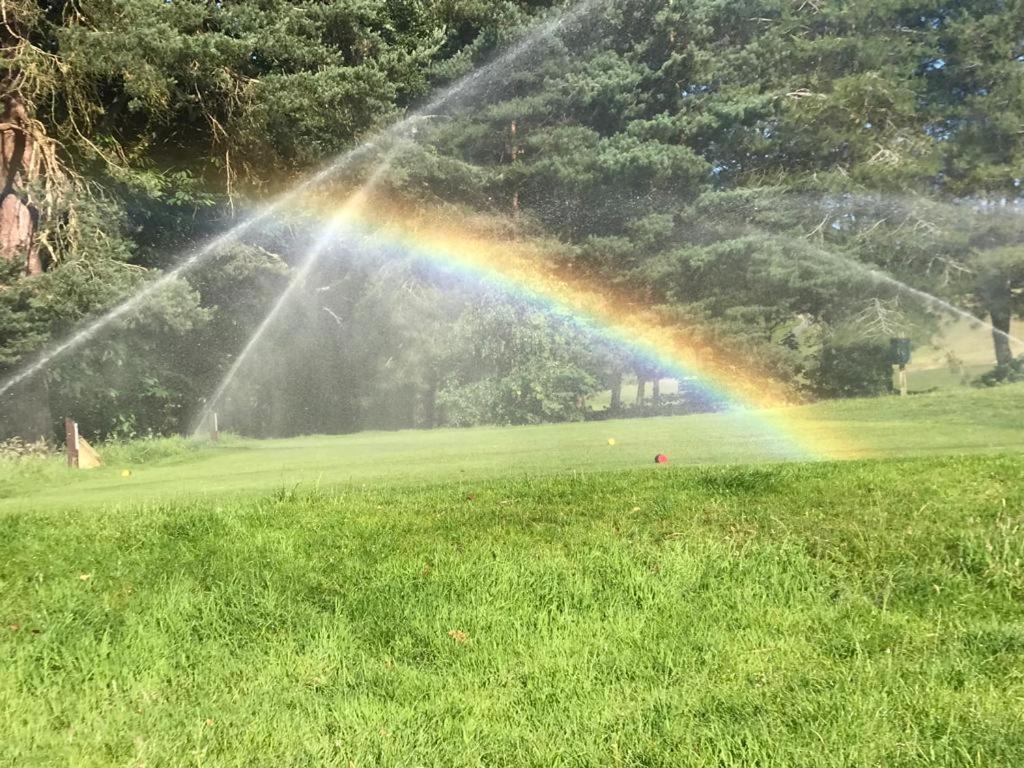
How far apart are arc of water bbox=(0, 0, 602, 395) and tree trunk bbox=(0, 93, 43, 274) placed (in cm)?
171

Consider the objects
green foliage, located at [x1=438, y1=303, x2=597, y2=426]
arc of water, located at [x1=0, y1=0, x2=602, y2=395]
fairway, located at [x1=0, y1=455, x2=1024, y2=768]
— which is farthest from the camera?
green foliage, located at [x1=438, y1=303, x2=597, y2=426]

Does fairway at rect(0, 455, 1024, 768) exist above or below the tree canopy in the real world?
below

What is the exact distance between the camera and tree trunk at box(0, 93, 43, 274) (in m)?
17.7

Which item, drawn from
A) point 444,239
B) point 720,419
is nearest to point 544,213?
point 444,239

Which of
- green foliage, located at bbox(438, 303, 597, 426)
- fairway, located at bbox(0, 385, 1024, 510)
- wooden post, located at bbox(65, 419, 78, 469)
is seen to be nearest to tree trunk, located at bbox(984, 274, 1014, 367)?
fairway, located at bbox(0, 385, 1024, 510)

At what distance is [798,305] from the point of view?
27.7m

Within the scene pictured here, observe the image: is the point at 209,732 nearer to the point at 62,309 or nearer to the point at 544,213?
the point at 62,309

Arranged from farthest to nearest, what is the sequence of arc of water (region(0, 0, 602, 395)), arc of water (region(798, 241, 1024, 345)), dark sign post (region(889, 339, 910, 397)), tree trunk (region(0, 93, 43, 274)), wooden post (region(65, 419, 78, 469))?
arc of water (region(798, 241, 1024, 345))
dark sign post (region(889, 339, 910, 397))
arc of water (region(0, 0, 602, 395))
tree trunk (region(0, 93, 43, 274))
wooden post (region(65, 419, 78, 469))

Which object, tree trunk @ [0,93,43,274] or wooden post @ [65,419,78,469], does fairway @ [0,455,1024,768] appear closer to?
wooden post @ [65,419,78,469]

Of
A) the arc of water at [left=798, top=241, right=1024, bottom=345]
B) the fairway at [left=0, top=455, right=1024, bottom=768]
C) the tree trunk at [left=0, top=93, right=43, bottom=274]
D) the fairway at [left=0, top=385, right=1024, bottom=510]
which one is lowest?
the fairway at [left=0, top=455, right=1024, bottom=768]

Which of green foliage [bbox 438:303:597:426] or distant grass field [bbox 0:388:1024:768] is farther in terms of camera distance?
green foliage [bbox 438:303:597:426]

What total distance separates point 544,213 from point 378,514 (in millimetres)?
21758

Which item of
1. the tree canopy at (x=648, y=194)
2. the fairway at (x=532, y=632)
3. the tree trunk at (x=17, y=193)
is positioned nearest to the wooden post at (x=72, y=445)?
the tree trunk at (x=17, y=193)

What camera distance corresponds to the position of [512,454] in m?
11.8
